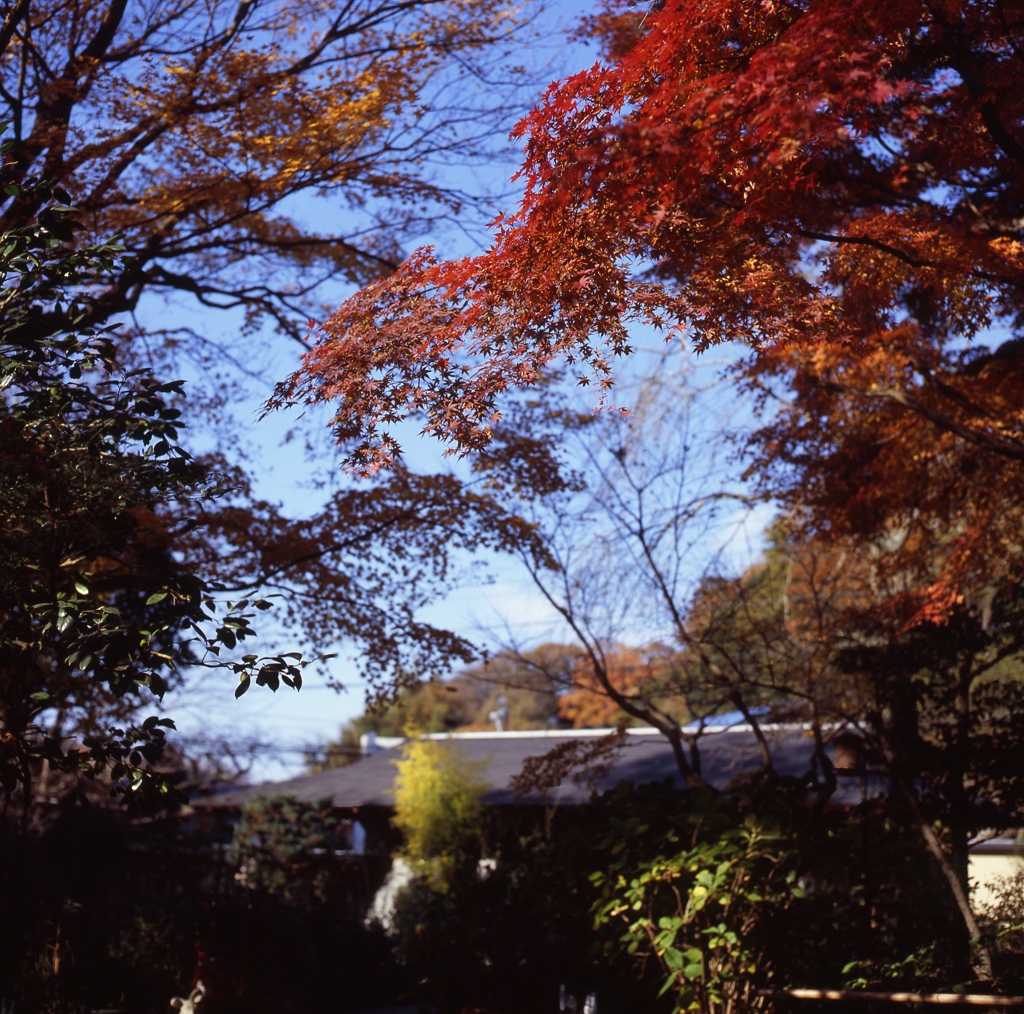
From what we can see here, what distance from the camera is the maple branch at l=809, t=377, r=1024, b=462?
701 centimetres

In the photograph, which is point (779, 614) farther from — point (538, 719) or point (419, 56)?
point (538, 719)

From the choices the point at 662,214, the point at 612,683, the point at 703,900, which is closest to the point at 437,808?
the point at 612,683

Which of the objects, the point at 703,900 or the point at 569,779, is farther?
the point at 569,779

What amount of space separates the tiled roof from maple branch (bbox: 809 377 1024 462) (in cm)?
441

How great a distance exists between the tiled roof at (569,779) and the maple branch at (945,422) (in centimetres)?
441

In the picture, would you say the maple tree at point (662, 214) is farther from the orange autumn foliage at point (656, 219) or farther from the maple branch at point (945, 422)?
the maple branch at point (945, 422)

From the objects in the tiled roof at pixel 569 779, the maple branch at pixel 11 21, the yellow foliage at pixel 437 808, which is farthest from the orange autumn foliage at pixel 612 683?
the maple branch at pixel 11 21

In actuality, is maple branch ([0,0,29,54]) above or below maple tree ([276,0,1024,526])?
above

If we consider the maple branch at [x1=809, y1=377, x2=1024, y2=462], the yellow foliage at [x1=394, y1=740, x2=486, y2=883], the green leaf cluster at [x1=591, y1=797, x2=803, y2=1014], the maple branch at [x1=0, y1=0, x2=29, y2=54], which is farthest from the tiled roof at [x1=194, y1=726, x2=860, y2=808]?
the maple branch at [x1=0, y1=0, x2=29, y2=54]

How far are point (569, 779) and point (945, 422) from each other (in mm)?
10359

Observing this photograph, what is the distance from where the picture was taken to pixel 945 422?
741 centimetres

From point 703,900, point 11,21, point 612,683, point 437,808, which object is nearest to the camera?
point 703,900

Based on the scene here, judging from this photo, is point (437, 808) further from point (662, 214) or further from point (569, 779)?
point (662, 214)

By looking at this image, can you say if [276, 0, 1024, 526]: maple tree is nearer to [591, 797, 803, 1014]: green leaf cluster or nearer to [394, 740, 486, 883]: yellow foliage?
[591, 797, 803, 1014]: green leaf cluster
